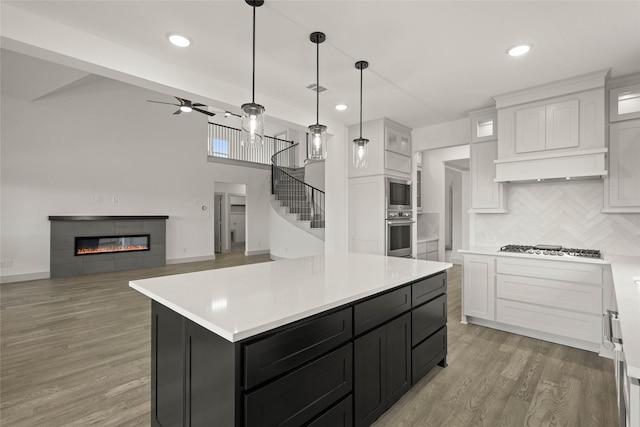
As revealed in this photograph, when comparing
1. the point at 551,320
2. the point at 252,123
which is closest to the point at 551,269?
the point at 551,320

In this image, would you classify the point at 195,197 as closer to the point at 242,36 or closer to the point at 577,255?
the point at 242,36

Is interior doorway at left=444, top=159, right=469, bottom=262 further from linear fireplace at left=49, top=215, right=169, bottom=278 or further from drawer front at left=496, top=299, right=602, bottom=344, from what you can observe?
linear fireplace at left=49, top=215, right=169, bottom=278

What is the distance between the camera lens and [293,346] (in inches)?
52.2

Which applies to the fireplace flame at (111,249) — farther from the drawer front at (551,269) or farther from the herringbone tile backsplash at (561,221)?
the drawer front at (551,269)

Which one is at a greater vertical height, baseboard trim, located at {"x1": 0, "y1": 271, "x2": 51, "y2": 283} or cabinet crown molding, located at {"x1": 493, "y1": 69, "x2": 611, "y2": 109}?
cabinet crown molding, located at {"x1": 493, "y1": 69, "x2": 611, "y2": 109}

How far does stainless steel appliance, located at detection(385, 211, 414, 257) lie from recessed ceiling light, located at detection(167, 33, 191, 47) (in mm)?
3254

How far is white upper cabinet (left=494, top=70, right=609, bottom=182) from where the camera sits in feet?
9.70

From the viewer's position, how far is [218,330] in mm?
1134

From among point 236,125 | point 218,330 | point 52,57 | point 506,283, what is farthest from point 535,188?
point 236,125

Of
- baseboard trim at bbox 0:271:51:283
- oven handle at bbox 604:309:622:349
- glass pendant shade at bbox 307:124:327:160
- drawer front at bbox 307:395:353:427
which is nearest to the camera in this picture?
oven handle at bbox 604:309:622:349

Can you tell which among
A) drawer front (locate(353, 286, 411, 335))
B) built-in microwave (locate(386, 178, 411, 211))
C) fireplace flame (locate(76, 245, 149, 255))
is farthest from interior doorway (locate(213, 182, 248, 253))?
drawer front (locate(353, 286, 411, 335))

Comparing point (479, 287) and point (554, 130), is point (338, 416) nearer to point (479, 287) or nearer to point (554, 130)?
point (479, 287)

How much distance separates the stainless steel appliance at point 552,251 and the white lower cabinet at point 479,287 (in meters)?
0.28

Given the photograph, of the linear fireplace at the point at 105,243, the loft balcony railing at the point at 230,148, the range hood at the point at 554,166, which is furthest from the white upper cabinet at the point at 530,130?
the linear fireplace at the point at 105,243
